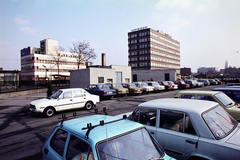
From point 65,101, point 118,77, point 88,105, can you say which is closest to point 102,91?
point 88,105

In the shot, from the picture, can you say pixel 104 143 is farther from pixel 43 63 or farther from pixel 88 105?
pixel 43 63

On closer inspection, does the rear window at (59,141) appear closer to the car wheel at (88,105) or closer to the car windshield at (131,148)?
the car windshield at (131,148)

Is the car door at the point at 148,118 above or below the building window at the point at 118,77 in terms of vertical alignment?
below

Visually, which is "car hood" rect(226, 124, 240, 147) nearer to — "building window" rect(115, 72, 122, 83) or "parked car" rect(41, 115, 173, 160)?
"parked car" rect(41, 115, 173, 160)

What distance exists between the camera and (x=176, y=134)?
3.39 metres

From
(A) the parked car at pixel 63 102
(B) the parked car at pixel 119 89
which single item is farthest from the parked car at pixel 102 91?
(A) the parked car at pixel 63 102

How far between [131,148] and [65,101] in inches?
328

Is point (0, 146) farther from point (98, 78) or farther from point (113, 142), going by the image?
point (98, 78)

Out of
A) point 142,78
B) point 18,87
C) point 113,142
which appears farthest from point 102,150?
point 142,78

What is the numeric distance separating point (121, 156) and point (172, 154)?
5.70 ft

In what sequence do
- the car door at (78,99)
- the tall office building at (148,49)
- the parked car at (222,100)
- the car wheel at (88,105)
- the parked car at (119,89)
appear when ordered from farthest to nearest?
the tall office building at (148,49)
the parked car at (119,89)
the car wheel at (88,105)
the car door at (78,99)
the parked car at (222,100)

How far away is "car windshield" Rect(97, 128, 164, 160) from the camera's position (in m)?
2.15

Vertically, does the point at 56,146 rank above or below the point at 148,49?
below

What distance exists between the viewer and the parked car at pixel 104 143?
2.17 m
